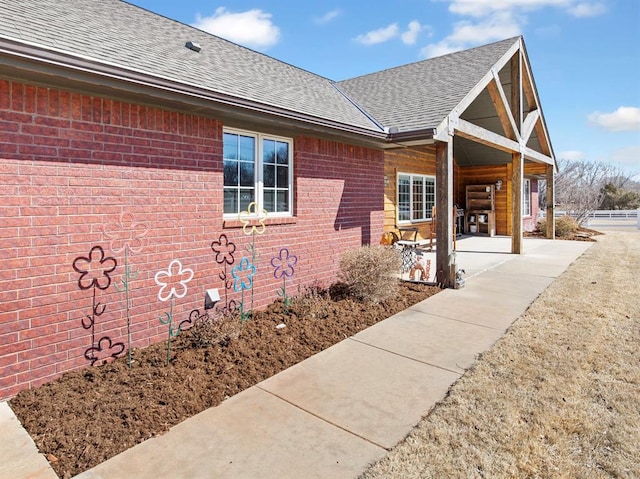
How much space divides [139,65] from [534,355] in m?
5.74

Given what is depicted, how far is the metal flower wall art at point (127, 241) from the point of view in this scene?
4250mm

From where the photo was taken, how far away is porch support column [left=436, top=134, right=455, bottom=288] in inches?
302

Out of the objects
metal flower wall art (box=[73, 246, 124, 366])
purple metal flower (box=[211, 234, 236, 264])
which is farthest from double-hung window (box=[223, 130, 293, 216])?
metal flower wall art (box=[73, 246, 124, 366])

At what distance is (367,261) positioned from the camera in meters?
6.43

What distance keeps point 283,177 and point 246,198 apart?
0.91 meters

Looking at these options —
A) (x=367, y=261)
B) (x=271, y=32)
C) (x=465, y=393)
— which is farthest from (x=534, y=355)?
(x=271, y=32)

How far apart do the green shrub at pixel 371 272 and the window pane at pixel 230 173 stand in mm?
2332

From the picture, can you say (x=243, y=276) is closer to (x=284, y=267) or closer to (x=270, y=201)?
(x=284, y=267)

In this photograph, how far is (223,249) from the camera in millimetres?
5477

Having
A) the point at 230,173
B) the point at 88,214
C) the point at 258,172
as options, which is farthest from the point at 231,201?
the point at 88,214

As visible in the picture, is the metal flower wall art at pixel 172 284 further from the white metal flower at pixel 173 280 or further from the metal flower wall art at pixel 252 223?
the metal flower wall art at pixel 252 223

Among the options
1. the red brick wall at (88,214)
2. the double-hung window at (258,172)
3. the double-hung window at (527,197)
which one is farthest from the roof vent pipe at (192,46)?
the double-hung window at (527,197)

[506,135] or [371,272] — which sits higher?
[506,135]

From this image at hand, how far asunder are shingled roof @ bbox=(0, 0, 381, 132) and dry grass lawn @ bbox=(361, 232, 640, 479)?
4.44 meters
